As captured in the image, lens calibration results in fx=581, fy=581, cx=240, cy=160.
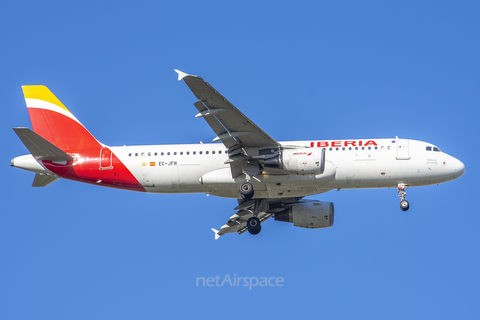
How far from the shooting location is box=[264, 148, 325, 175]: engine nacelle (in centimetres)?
3309

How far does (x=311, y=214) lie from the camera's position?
39094 millimetres

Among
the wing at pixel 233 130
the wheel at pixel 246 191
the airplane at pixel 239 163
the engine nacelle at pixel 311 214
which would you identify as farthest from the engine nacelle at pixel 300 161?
the engine nacelle at pixel 311 214

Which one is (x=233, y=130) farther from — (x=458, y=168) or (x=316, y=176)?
(x=458, y=168)

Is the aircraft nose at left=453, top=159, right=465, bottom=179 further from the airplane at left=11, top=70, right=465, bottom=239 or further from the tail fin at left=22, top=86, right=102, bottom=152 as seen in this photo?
the tail fin at left=22, top=86, right=102, bottom=152

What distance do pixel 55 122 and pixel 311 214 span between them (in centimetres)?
1823

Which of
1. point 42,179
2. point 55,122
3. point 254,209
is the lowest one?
point 254,209

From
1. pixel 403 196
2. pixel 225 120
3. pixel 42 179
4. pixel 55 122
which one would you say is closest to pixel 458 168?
pixel 403 196

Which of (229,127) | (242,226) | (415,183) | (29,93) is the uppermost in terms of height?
(29,93)

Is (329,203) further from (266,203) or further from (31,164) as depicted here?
(31,164)

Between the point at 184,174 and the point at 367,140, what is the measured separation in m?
11.4

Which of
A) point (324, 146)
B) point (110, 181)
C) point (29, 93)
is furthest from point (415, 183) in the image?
point (29, 93)

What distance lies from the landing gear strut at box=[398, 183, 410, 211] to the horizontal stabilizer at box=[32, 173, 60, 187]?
21558 mm

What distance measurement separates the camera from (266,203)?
3953cm

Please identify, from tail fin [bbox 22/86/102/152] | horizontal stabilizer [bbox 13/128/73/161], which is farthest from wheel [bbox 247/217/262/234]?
horizontal stabilizer [bbox 13/128/73/161]
